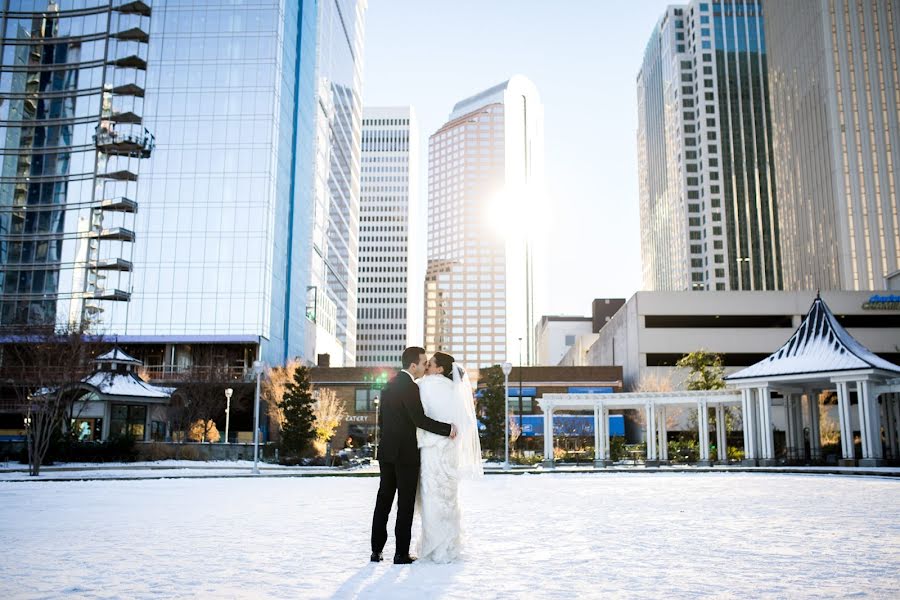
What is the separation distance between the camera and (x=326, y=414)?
6688 cm

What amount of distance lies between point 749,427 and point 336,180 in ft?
300

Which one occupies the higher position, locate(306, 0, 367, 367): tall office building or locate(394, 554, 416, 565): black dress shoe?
locate(306, 0, 367, 367): tall office building

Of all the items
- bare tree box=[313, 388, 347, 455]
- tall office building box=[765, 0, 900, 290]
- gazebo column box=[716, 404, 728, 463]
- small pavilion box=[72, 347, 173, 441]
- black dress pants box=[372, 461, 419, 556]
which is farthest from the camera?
tall office building box=[765, 0, 900, 290]

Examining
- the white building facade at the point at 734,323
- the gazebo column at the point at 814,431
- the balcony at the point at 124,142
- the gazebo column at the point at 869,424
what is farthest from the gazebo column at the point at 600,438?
the balcony at the point at 124,142

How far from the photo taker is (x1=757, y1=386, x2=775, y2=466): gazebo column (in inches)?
1473

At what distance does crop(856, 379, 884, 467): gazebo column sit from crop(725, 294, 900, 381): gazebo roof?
3.65ft

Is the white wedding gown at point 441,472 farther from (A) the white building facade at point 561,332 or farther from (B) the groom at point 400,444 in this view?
(A) the white building facade at point 561,332

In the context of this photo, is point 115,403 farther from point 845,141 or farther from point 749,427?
point 845,141

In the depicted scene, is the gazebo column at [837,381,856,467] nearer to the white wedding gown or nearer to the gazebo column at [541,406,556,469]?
the gazebo column at [541,406,556,469]

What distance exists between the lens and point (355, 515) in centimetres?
1380

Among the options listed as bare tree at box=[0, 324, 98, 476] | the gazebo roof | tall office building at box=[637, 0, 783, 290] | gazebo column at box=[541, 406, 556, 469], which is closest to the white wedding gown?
bare tree at box=[0, 324, 98, 476]

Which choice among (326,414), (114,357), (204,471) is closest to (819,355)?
(204,471)

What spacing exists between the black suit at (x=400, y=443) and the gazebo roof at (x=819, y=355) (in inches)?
1230

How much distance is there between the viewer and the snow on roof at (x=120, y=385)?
46250 millimetres
